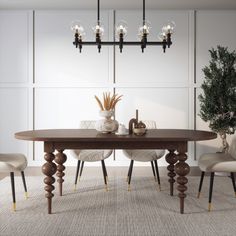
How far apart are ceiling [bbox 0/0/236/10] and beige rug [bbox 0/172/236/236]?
2693 mm

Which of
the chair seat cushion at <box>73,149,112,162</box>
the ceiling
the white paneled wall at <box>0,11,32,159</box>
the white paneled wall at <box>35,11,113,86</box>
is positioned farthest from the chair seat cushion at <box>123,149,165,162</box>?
the ceiling

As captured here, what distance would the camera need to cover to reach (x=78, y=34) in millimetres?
3662

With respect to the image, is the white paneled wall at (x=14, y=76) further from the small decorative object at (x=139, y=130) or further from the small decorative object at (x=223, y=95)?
the small decorative object at (x=223, y=95)

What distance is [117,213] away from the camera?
308 cm

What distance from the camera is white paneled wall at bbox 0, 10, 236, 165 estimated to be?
5.43 meters

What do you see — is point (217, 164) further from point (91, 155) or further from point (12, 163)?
point (12, 163)

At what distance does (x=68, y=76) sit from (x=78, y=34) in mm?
1825

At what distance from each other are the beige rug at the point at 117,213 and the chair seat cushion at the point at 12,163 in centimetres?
39

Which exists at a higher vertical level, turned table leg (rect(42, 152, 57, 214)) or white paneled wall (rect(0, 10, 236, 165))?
white paneled wall (rect(0, 10, 236, 165))

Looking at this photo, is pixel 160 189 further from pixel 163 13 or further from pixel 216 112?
pixel 163 13

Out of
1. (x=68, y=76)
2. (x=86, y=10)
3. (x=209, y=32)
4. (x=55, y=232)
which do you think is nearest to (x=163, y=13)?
(x=209, y=32)

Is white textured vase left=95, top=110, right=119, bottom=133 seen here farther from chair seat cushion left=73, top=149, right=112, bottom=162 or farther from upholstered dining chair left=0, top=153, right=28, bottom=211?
upholstered dining chair left=0, top=153, right=28, bottom=211

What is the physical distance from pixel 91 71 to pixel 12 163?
2.56 meters

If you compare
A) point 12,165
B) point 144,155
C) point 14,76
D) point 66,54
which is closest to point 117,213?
point 144,155
